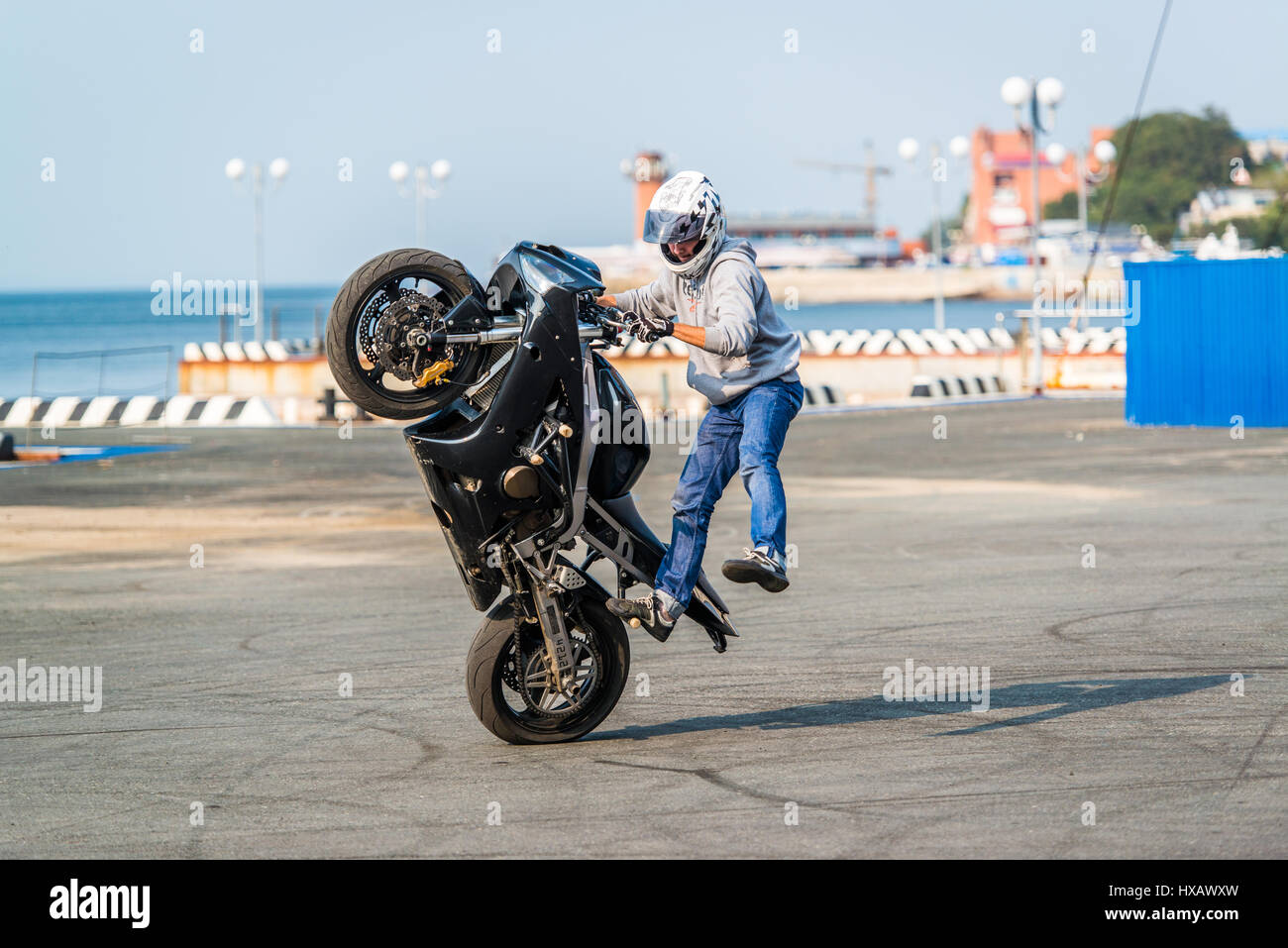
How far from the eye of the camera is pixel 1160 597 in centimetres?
1038

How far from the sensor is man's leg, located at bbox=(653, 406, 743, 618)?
22.2 ft

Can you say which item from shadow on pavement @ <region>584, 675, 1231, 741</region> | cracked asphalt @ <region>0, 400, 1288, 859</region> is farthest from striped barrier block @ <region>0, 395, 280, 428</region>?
shadow on pavement @ <region>584, 675, 1231, 741</region>

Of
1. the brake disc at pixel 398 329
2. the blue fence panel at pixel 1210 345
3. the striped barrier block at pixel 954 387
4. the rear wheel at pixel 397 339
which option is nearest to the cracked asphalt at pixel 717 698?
the rear wheel at pixel 397 339

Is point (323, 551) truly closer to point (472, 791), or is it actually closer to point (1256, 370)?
point (472, 791)

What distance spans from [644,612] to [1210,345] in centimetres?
2245

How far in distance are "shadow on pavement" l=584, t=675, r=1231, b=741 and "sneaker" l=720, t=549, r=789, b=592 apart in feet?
2.52

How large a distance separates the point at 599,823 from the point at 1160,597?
5874 mm

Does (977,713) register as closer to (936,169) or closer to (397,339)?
(397,339)

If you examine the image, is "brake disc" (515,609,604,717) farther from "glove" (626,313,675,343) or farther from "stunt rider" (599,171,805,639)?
"glove" (626,313,675,343)

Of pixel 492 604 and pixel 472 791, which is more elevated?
pixel 492 604

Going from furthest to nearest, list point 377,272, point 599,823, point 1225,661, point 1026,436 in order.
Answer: point 1026,436, point 1225,661, point 377,272, point 599,823

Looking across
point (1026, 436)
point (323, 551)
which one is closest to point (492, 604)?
point (323, 551)

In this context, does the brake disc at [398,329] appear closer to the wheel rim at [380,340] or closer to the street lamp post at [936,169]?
the wheel rim at [380,340]
